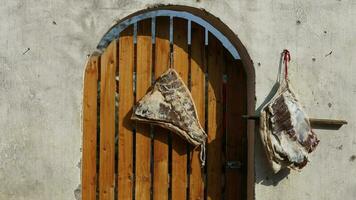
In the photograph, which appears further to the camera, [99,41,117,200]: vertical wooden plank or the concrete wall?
[99,41,117,200]: vertical wooden plank

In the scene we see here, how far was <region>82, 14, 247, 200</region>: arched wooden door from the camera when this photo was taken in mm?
4871

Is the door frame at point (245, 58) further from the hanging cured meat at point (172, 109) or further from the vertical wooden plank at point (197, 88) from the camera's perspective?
the hanging cured meat at point (172, 109)

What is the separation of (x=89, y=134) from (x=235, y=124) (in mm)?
1221

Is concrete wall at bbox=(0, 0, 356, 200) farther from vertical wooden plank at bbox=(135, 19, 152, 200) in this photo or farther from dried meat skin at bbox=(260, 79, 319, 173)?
vertical wooden plank at bbox=(135, 19, 152, 200)

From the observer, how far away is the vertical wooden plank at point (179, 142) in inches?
195

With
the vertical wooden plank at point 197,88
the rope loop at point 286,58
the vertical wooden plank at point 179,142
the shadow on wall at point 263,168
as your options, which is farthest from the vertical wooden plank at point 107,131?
the rope loop at point 286,58

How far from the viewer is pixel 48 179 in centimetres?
456

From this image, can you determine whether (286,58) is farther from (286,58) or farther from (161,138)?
(161,138)

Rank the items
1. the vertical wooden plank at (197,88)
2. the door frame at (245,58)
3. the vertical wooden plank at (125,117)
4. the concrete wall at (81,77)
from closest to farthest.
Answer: the concrete wall at (81,77), the door frame at (245,58), the vertical wooden plank at (125,117), the vertical wooden plank at (197,88)

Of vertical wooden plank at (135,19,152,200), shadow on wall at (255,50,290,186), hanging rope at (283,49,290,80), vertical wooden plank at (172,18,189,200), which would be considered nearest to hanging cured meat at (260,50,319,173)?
shadow on wall at (255,50,290,186)

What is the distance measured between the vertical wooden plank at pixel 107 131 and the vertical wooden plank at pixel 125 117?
65mm

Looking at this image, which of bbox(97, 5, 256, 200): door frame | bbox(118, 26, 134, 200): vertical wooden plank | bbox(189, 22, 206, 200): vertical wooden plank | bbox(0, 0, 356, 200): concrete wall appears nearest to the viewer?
A: bbox(0, 0, 356, 200): concrete wall

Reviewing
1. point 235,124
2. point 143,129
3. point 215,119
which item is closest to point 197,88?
point 215,119

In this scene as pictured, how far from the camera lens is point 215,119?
506 centimetres
